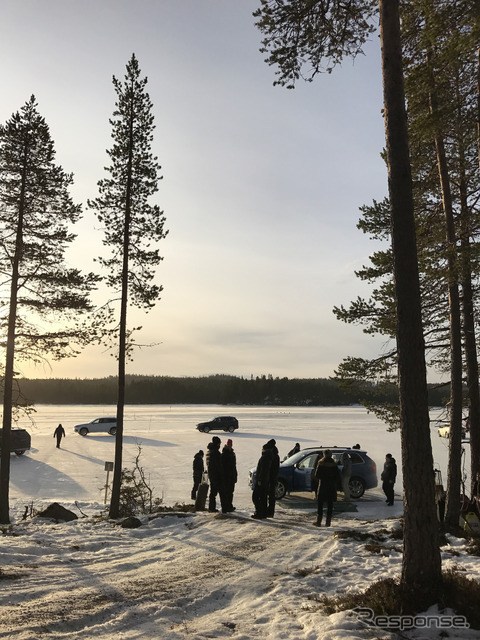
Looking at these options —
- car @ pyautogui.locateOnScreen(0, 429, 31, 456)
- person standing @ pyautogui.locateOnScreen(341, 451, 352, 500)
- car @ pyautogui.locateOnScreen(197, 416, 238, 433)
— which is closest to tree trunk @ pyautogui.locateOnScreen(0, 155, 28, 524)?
person standing @ pyautogui.locateOnScreen(341, 451, 352, 500)

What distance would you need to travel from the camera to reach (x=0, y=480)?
14805 mm

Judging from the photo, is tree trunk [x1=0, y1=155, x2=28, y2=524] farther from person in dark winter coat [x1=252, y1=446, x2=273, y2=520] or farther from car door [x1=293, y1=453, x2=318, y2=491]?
car door [x1=293, y1=453, x2=318, y2=491]

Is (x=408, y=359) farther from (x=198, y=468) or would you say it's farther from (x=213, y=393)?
(x=213, y=393)

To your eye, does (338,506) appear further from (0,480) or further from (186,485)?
(0,480)

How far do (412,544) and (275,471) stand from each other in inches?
235

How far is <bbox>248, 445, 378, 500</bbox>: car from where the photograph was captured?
1460cm

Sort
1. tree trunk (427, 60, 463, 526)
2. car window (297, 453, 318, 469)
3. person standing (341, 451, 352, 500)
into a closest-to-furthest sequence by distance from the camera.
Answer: tree trunk (427, 60, 463, 526)
person standing (341, 451, 352, 500)
car window (297, 453, 318, 469)

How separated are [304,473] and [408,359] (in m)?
9.88

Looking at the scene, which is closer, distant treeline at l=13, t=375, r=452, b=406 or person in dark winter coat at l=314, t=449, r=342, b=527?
person in dark winter coat at l=314, t=449, r=342, b=527

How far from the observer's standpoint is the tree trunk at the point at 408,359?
17.6 ft

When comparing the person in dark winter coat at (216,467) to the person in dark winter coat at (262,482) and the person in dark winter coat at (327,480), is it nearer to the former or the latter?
the person in dark winter coat at (262,482)

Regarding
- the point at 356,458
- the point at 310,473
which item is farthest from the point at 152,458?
the point at 356,458

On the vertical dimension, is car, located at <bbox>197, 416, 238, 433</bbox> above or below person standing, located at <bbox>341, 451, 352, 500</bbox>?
below

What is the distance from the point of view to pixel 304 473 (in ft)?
48.0
